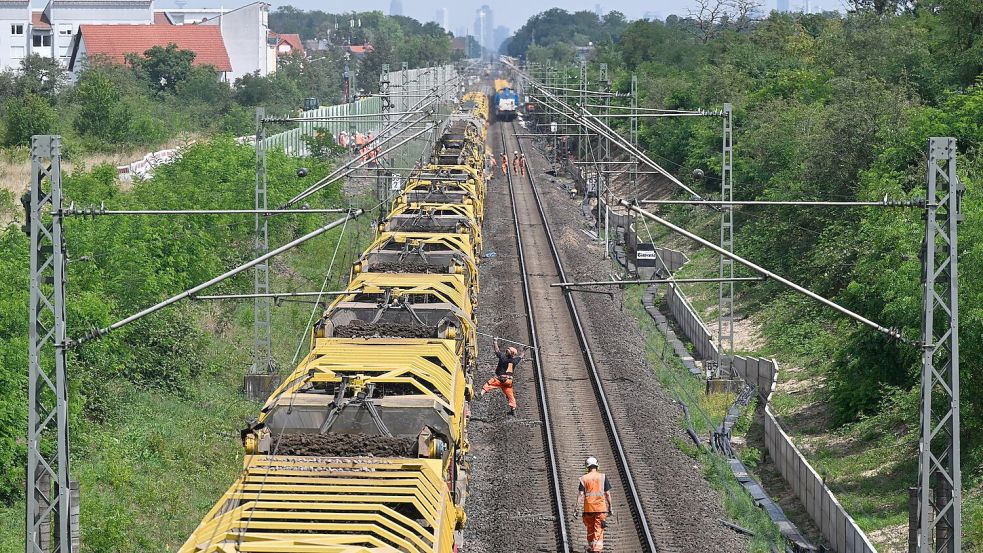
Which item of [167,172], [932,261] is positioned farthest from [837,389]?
[167,172]

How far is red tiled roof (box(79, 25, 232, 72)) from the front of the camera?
278 feet

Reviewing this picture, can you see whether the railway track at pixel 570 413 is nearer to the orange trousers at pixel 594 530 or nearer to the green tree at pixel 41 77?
the orange trousers at pixel 594 530

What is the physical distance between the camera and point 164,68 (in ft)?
253

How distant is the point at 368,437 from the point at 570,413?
42.5 ft

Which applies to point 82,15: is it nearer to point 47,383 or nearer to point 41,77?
point 41,77

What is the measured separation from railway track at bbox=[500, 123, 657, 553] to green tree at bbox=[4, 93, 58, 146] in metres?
22.0

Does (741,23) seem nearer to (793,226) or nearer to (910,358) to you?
(793,226)

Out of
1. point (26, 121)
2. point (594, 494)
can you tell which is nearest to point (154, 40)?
point (26, 121)

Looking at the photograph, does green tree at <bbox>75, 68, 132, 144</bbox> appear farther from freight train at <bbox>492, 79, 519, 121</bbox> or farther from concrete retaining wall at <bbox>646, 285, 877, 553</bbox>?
freight train at <bbox>492, 79, 519, 121</bbox>

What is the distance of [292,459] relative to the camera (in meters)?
12.2

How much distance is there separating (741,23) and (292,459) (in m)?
93.2

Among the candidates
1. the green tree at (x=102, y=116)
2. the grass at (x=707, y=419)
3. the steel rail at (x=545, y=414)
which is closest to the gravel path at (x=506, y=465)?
the steel rail at (x=545, y=414)

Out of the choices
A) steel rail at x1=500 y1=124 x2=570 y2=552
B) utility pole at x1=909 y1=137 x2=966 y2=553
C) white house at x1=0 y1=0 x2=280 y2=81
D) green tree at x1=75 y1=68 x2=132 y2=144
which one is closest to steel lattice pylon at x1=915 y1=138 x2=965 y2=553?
utility pole at x1=909 y1=137 x2=966 y2=553

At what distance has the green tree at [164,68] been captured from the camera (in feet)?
254
